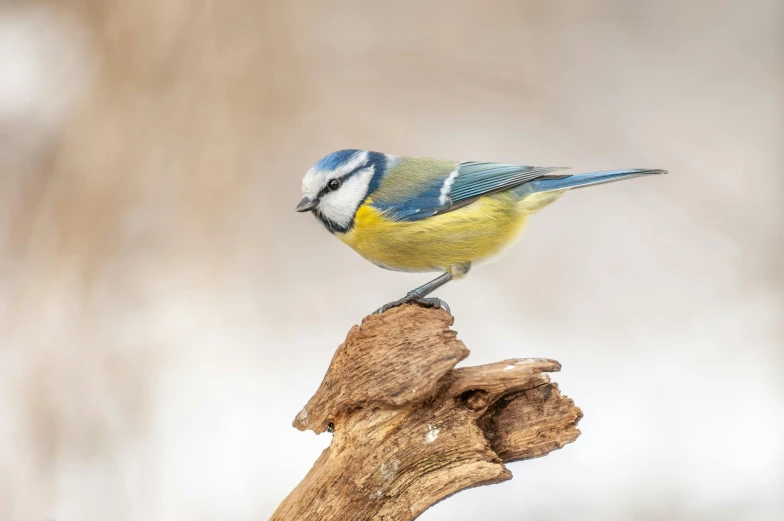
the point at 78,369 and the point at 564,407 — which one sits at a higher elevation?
the point at 78,369

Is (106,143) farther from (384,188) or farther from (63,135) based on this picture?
(384,188)

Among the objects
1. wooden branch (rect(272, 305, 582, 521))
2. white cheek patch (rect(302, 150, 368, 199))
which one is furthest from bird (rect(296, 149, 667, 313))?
wooden branch (rect(272, 305, 582, 521))

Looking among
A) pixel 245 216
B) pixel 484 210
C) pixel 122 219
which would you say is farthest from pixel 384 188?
pixel 122 219

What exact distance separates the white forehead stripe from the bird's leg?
0.12 metres

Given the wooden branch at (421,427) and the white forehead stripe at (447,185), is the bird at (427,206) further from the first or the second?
the wooden branch at (421,427)

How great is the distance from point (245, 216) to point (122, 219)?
1.06 ft

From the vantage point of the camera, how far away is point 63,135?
6.35 ft

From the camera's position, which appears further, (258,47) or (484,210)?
(258,47)

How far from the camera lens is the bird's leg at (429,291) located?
128 cm

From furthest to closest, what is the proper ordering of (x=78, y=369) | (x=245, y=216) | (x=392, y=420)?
(x=245, y=216) < (x=78, y=369) < (x=392, y=420)

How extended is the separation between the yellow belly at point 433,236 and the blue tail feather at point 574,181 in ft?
0.19

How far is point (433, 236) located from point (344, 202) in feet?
0.55

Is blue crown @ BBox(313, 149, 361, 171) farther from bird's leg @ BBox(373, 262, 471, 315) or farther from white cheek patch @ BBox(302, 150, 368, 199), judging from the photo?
bird's leg @ BBox(373, 262, 471, 315)

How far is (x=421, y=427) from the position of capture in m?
1.05
